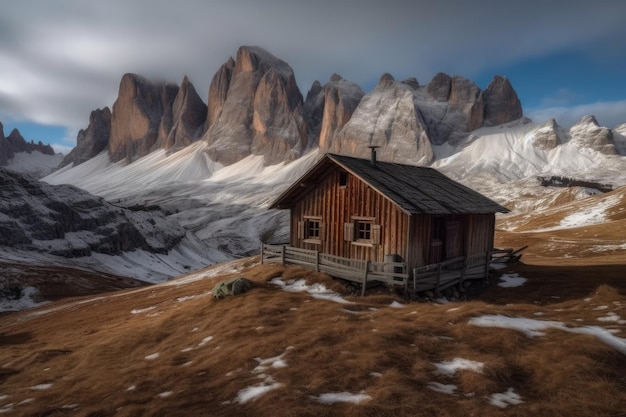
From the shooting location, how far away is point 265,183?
155 m

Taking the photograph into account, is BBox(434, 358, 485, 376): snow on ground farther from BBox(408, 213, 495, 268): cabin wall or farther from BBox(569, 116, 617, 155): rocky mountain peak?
BBox(569, 116, 617, 155): rocky mountain peak

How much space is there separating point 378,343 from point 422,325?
2403mm

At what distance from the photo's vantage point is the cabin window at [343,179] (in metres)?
21.9

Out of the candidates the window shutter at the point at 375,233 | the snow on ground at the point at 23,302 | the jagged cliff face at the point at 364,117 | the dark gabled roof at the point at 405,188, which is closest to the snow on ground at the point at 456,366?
the dark gabled roof at the point at 405,188

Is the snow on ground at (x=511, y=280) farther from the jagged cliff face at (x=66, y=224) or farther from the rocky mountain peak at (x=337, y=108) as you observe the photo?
the rocky mountain peak at (x=337, y=108)

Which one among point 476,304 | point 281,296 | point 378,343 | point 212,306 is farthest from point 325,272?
point 378,343

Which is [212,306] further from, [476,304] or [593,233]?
[593,233]

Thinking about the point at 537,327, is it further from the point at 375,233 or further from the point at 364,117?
the point at 364,117

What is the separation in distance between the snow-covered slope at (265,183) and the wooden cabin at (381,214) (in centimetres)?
4883

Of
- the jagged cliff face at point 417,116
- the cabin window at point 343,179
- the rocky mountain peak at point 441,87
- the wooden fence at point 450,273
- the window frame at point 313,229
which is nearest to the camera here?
the wooden fence at point 450,273

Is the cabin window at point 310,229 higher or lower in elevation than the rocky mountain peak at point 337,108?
lower

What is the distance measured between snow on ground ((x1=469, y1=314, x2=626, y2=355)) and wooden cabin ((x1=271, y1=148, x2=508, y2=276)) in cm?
635

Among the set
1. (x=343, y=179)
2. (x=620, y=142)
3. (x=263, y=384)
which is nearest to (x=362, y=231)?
(x=343, y=179)

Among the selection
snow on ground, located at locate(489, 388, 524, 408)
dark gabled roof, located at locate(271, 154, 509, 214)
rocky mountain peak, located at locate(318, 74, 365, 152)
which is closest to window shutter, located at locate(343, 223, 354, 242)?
dark gabled roof, located at locate(271, 154, 509, 214)
